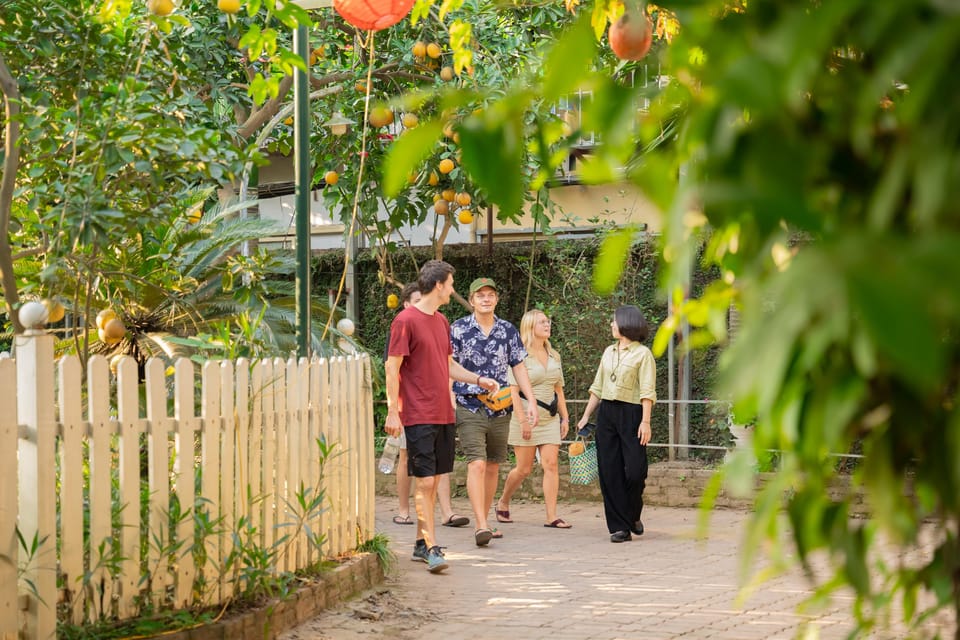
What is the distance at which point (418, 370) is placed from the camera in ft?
25.8

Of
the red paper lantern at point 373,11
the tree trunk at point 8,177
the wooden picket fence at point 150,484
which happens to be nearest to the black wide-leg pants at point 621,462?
the wooden picket fence at point 150,484

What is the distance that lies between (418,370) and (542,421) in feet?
7.65

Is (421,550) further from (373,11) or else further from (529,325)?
(373,11)

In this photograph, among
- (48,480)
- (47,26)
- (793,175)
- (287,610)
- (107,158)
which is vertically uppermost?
(47,26)

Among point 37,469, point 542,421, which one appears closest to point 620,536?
point 542,421

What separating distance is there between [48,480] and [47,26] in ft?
8.34

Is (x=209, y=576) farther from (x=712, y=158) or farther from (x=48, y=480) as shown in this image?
(x=712, y=158)

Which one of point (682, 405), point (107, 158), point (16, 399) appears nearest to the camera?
point (16, 399)

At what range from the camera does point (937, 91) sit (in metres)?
0.89

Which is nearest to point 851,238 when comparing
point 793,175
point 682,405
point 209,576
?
point 793,175

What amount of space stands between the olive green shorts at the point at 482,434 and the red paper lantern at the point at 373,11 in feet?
11.9

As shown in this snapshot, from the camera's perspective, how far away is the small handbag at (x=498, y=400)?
9.35m

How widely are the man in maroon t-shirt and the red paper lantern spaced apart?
5.91ft

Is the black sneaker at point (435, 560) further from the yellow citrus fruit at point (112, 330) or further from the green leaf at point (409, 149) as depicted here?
the green leaf at point (409, 149)
